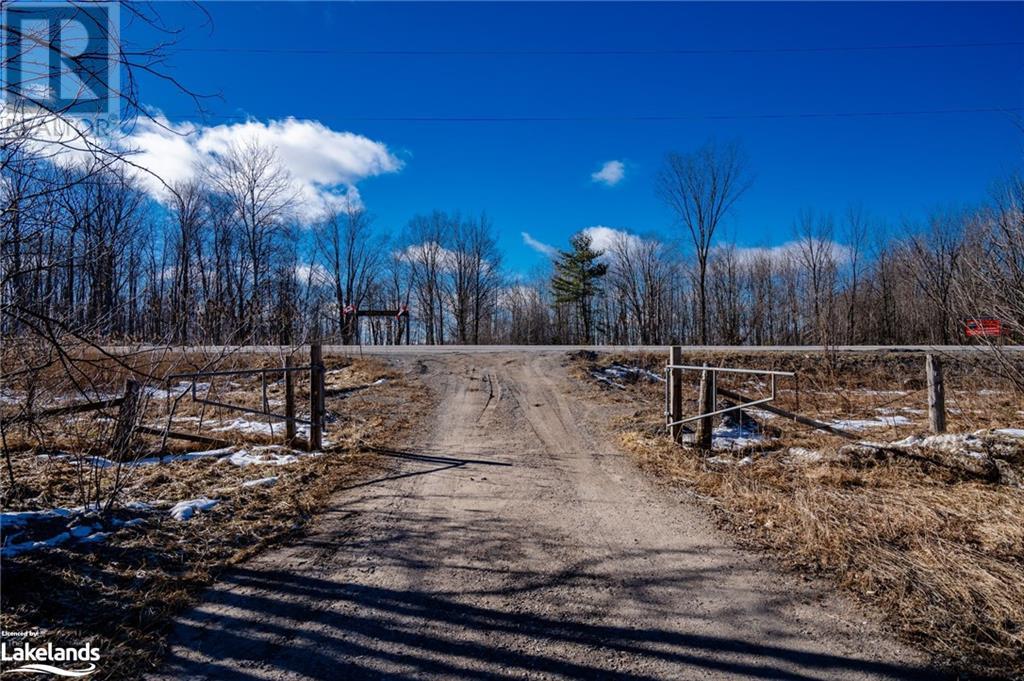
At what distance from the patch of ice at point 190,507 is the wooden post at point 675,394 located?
6430 mm

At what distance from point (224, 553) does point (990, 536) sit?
5977 mm

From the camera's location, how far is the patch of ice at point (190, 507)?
4.77 meters

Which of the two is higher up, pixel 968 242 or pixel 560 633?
pixel 968 242

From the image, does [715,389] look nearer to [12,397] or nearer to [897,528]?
[897,528]

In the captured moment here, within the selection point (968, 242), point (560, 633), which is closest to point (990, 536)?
point (560, 633)

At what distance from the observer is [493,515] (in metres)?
5.06

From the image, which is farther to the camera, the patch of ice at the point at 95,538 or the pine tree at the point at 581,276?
the pine tree at the point at 581,276

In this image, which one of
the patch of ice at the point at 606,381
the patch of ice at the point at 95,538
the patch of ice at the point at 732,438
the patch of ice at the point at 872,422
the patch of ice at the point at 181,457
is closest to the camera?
the patch of ice at the point at 95,538

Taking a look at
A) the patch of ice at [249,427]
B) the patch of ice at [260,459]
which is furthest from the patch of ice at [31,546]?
the patch of ice at [249,427]

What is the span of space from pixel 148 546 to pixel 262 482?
6.01 feet

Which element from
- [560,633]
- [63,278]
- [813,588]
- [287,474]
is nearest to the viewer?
[560,633]

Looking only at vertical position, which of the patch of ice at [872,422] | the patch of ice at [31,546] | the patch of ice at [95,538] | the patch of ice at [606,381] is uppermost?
the patch of ice at [606,381]

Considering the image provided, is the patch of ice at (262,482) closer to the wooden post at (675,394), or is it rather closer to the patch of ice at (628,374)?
the wooden post at (675,394)

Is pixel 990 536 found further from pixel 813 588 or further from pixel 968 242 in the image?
pixel 968 242
